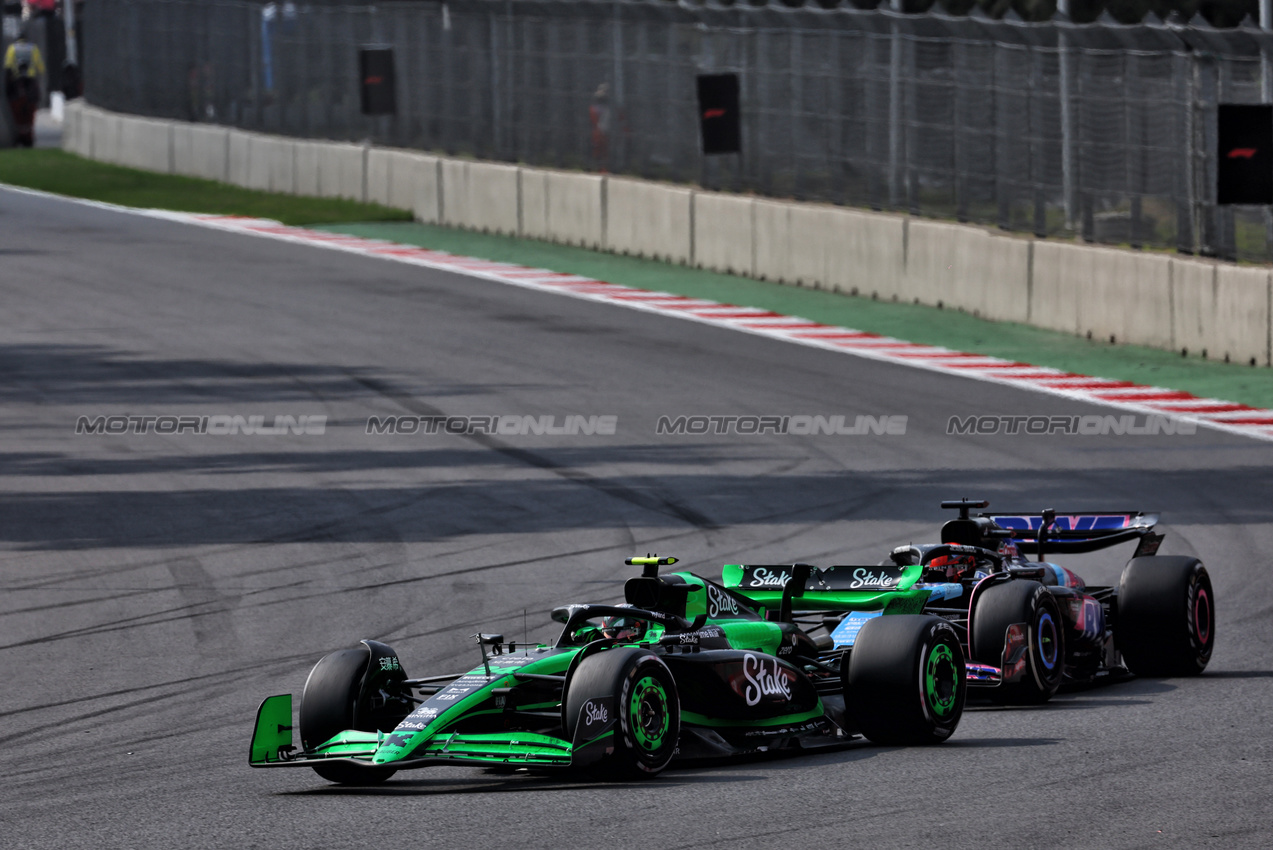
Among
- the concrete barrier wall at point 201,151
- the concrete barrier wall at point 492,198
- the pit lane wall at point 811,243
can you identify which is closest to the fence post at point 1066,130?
the pit lane wall at point 811,243

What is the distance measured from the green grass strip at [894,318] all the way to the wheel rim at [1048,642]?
9.34 m

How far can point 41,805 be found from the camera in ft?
25.3

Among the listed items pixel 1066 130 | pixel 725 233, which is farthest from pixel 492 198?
pixel 1066 130

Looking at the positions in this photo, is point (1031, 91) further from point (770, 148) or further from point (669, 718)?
point (669, 718)

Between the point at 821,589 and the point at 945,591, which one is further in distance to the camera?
the point at 945,591

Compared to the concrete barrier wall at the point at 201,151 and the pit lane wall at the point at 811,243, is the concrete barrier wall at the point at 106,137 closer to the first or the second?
the concrete barrier wall at the point at 201,151

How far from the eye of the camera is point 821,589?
959 cm

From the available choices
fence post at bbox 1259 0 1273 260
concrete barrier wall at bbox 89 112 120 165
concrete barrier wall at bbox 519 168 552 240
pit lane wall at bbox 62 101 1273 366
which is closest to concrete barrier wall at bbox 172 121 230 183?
pit lane wall at bbox 62 101 1273 366

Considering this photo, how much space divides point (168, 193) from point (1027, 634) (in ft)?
94.0

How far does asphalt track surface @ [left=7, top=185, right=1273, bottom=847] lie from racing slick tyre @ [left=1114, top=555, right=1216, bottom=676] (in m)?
0.15

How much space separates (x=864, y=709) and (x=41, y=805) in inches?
123

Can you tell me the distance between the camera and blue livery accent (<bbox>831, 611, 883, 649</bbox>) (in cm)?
940

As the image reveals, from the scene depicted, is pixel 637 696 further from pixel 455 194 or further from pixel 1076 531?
pixel 455 194

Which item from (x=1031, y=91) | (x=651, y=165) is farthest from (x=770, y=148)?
(x=1031, y=91)
